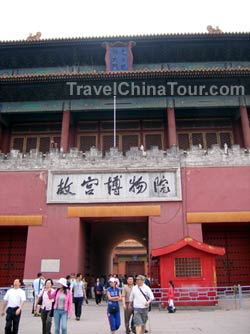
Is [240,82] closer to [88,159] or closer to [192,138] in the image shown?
[192,138]

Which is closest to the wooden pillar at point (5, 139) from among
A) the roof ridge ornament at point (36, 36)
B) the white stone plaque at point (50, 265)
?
the roof ridge ornament at point (36, 36)

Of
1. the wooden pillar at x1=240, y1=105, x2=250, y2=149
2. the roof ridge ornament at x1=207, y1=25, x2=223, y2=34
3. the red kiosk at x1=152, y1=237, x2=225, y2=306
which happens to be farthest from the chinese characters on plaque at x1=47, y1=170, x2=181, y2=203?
the roof ridge ornament at x1=207, y1=25, x2=223, y2=34

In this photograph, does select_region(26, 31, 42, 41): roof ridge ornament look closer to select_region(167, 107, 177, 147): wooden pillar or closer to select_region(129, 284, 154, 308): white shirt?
select_region(167, 107, 177, 147): wooden pillar

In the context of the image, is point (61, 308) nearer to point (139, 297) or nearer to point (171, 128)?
point (139, 297)

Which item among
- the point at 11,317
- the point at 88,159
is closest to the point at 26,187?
the point at 88,159

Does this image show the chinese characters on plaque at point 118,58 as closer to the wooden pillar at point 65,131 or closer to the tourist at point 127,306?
the wooden pillar at point 65,131

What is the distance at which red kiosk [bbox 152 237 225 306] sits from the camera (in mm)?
10977

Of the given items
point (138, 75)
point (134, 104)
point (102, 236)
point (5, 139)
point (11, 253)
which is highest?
point (138, 75)

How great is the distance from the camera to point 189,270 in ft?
37.0

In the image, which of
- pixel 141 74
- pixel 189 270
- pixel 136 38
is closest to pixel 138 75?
Answer: pixel 141 74

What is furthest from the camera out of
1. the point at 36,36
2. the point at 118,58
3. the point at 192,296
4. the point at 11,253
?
the point at 36,36

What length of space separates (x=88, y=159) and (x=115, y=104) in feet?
13.0

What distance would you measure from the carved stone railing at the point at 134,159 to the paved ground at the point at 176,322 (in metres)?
5.77

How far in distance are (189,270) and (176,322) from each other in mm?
3019
